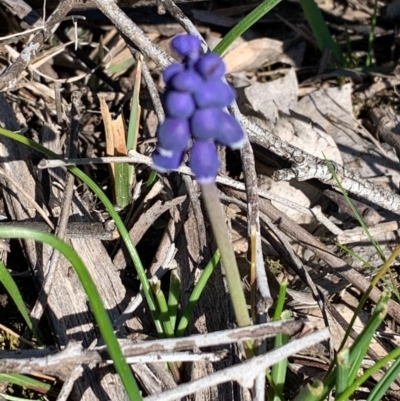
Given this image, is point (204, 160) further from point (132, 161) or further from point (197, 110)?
point (132, 161)

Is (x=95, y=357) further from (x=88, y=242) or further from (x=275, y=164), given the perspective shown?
(x=275, y=164)

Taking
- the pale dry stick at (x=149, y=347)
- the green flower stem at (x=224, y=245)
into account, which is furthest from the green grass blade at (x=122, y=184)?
the green flower stem at (x=224, y=245)

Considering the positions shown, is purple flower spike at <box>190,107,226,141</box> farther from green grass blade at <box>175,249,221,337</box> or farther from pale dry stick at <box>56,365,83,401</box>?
pale dry stick at <box>56,365,83,401</box>

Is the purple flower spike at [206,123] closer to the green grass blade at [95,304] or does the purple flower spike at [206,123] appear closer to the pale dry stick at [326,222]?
the green grass blade at [95,304]

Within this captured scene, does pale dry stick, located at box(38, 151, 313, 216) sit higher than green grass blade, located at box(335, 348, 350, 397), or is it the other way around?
pale dry stick, located at box(38, 151, 313, 216)

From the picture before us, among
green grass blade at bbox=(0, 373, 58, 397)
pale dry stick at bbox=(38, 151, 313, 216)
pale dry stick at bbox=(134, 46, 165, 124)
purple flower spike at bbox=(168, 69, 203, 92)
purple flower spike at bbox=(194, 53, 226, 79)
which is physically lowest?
green grass blade at bbox=(0, 373, 58, 397)

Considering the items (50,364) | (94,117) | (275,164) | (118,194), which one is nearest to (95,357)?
(50,364)

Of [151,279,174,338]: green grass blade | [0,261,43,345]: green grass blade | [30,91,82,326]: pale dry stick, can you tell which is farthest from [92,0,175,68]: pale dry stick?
[0,261,43,345]: green grass blade
